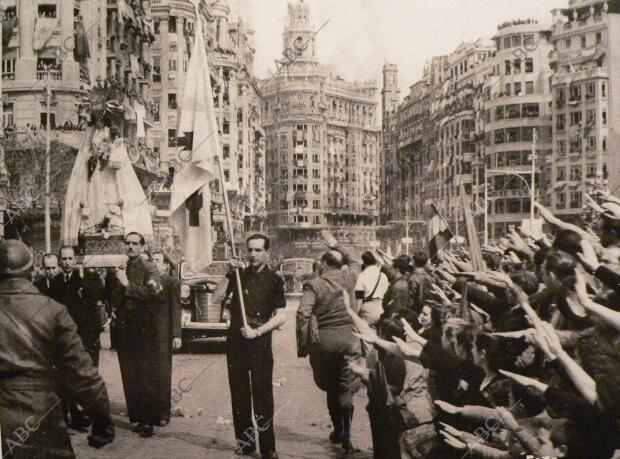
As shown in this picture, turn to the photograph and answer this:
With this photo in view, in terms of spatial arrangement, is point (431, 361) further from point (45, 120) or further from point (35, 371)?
point (45, 120)

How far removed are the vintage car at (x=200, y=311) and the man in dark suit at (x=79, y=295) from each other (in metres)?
7.50

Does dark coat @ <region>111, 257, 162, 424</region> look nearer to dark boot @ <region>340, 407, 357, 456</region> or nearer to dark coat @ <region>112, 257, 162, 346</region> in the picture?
dark coat @ <region>112, 257, 162, 346</region>

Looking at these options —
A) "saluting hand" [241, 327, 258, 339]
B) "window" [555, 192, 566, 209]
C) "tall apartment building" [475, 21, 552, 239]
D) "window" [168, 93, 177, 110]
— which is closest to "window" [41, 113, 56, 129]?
"window" [168, 93, 177, 110]

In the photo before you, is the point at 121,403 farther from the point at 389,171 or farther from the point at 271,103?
the point at 271,103

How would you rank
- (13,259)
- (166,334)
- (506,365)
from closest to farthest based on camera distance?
(13,259) < (506,365) < (166,334)

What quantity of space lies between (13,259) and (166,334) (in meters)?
4.73

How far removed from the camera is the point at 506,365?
511cm

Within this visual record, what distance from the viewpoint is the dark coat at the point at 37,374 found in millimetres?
4312

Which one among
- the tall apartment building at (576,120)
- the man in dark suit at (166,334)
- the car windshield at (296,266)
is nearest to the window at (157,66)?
the car windshield at (296,266)

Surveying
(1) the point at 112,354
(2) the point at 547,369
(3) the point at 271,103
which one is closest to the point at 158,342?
(2) the point at 547,369

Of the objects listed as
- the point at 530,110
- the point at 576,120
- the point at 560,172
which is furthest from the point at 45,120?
the point at 530,110

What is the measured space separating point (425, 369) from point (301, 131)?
8449 centimetres

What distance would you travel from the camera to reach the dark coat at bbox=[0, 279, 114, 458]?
14.1 ft

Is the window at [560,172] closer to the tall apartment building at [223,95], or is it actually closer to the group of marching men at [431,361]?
the tall apartment building at [223,95]
